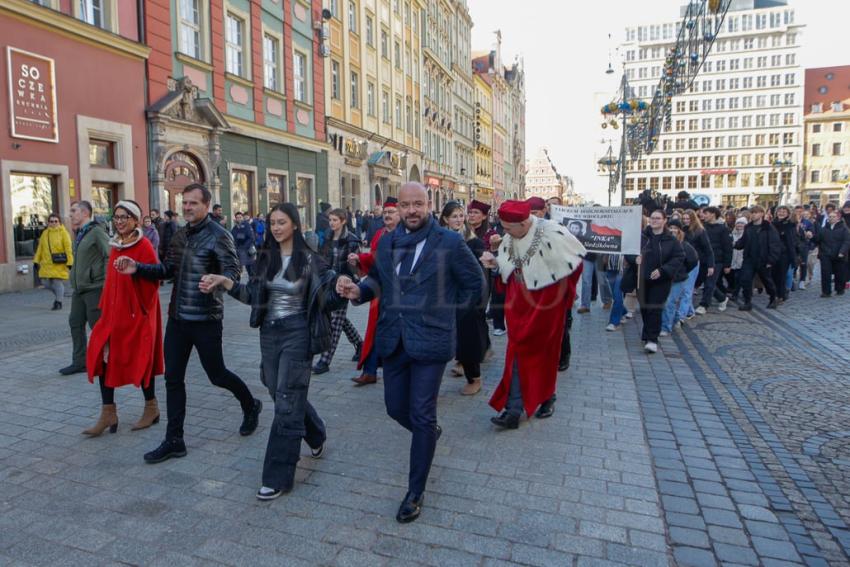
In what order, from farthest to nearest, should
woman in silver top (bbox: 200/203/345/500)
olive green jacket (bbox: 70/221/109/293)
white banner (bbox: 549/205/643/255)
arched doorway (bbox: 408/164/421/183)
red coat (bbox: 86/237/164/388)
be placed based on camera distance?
arched doorway (bbox: 408/164/421/183)
white banner (bbox: 549/205/643/255)
olive green jacket (bbox: 70/221/109/293)
red coat (bbox: 86/237/164/388)
woman in silver top (bbox: 200/203/345/500)

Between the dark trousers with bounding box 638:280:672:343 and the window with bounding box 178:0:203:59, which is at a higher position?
the window with bounding box 178:0:203:59

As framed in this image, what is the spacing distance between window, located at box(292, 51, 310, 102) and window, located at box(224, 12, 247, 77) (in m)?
3.33

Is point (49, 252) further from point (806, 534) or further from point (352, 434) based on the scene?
point (806, 534)

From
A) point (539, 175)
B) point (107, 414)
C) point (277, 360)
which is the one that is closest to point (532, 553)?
point (277, 360)

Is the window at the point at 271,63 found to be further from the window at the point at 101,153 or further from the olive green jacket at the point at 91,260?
the olive green jacket at the point at 91,260

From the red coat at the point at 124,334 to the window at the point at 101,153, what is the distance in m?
12.3

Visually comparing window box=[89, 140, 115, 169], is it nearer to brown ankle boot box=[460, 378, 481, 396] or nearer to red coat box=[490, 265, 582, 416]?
brown ankle boot box=[460, 378, 481, 396]

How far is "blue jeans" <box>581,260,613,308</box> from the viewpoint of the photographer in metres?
10.7

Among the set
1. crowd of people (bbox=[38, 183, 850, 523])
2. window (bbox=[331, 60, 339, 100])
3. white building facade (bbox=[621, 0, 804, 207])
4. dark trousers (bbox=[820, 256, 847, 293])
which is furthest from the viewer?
white building facade (bbox=[621, 0, 804, 207])

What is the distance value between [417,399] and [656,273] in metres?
5.20

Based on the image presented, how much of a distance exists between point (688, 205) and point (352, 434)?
940cm

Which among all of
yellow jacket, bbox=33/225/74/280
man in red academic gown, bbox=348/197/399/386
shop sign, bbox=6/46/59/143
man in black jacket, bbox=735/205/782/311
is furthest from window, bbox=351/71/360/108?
man in red academic gown, bbox=348/197/399/386

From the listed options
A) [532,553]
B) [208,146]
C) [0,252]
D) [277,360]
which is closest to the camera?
[532,553]

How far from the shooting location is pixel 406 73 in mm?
37594
